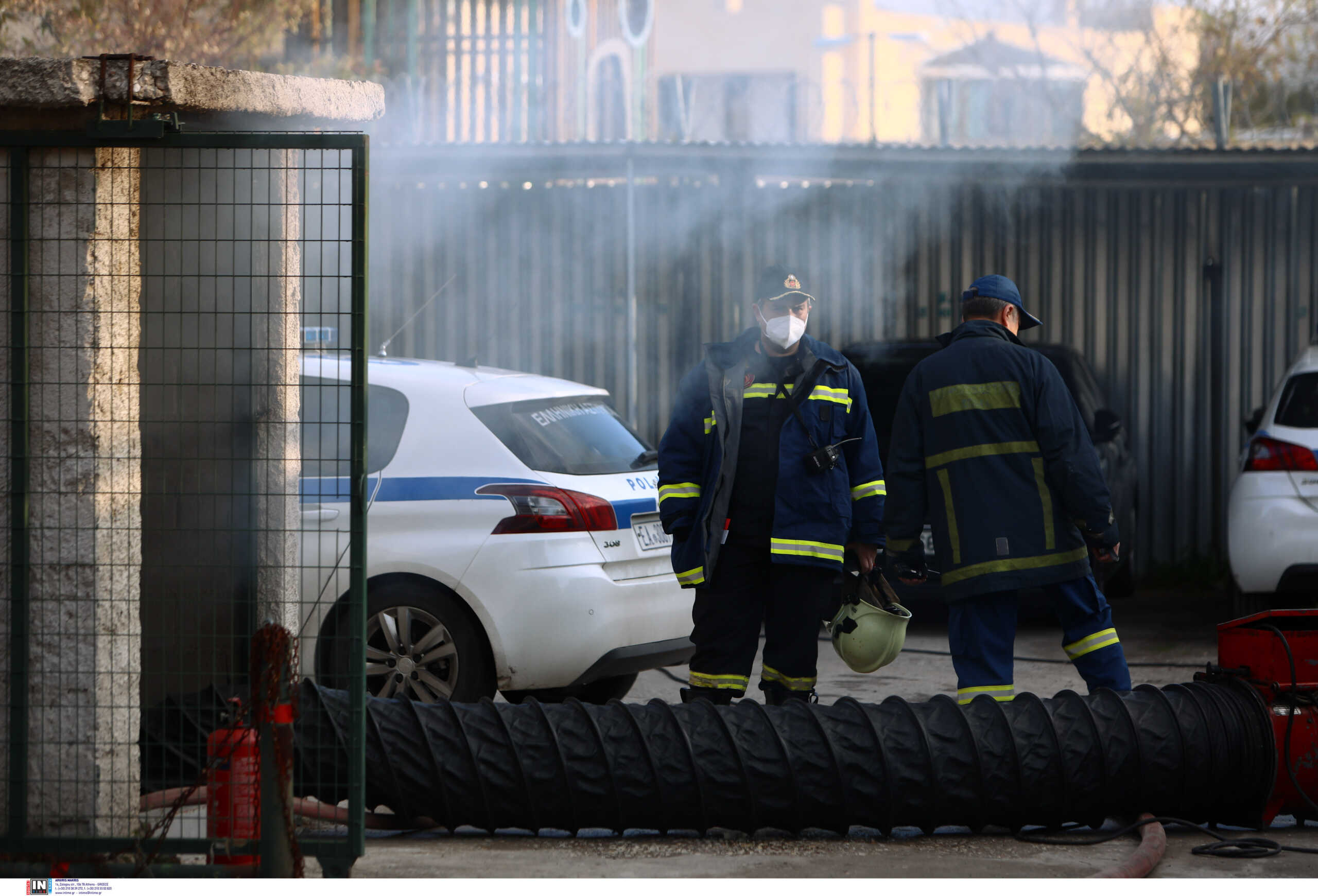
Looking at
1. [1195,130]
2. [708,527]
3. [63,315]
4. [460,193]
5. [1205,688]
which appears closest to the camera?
[63,315]

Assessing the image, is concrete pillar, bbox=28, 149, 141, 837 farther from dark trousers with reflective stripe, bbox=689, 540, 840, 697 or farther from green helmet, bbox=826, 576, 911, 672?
green helmet, bbox=826, 576, 911, 672

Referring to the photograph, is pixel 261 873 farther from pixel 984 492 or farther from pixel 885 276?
pixel 885 276

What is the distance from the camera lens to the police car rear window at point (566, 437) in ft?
18.9

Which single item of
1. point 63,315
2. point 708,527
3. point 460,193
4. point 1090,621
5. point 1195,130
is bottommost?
point 1090,621

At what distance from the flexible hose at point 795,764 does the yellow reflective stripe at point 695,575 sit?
1.91 feet

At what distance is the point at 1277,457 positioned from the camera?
700 centimetres

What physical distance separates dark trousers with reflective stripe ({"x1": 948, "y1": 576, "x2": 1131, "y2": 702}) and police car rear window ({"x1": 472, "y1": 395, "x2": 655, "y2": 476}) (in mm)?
1754

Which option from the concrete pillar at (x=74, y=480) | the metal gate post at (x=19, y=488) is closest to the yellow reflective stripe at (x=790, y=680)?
the concrete pillar at (x=74, y=480)

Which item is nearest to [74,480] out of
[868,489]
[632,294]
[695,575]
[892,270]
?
[695,575]

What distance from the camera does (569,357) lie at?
10789mm

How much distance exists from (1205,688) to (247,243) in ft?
11.3

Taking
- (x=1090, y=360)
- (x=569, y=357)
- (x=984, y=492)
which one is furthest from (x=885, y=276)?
(x=984, y=492)

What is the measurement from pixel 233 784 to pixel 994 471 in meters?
2.64

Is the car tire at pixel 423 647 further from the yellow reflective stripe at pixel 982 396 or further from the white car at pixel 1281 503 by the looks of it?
the white car at pixel 1281 503
